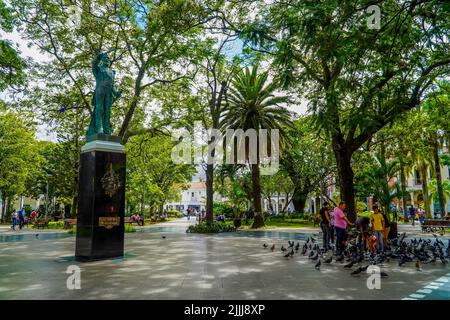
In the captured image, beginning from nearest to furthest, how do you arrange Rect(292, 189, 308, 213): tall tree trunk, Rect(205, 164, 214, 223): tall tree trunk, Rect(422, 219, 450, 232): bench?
1. Rect(422, 219, 450, 232): bench
2. Rect(205, 164, 214, 223): tall tree trunk
3. Rect(292, 189, 308, 213): tall tree trunk

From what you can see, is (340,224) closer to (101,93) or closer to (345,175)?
(345,175)

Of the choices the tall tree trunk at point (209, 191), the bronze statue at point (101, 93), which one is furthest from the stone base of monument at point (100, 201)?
the tall tree trunk at point (209, 191)

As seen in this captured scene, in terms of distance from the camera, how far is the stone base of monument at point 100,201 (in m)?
9.55

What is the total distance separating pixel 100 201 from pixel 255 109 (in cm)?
1683

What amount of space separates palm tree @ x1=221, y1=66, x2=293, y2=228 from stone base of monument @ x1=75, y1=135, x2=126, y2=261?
1534cm

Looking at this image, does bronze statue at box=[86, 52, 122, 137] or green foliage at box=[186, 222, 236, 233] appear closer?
bronze statue at box=[86, 52, 122, 137]

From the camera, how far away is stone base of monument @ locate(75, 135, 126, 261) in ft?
31.3

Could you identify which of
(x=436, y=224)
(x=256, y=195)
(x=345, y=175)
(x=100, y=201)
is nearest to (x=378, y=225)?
(x=345, y=175)

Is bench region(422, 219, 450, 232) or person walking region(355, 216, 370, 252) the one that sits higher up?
person walking region(355, 216, 370, 252)

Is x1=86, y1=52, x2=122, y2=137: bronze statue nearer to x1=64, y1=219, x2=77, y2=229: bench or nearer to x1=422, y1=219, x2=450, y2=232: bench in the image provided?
x1=64, y1=219, x2=77, y2=229: bench

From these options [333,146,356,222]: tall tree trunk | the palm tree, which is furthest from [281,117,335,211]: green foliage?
[333,146,356,222]: tall tree trunk

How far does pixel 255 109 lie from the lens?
24.8 meters
